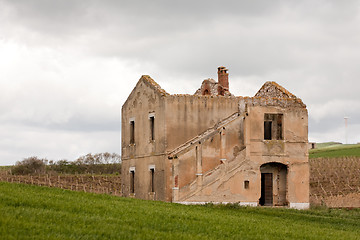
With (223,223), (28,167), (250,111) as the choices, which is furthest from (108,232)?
(28,167)

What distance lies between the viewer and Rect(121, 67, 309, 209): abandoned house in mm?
31453

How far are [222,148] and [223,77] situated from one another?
7195 mm

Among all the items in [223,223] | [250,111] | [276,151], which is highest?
[250,111]

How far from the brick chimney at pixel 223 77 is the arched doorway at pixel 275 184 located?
678 cm

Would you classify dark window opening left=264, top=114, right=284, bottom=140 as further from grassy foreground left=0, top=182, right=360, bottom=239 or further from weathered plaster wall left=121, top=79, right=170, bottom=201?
grassy foreground left=0, top=182, right=360, bottom=239

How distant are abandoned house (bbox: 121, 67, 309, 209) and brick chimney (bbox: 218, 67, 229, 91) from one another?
7.65ft

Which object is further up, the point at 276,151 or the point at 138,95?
the point at 138,95

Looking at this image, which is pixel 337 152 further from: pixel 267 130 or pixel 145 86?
pixel 145 86

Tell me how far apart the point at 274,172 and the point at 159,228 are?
1843cm

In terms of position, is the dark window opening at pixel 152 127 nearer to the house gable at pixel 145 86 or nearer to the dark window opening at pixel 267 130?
the house gable at pixel 145 86

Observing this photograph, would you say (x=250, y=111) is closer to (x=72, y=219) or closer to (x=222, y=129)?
(x=222, y=129)

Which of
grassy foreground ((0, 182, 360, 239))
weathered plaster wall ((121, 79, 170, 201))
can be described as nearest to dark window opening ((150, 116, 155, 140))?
weathered plaster wall ((121, 79, 170, 201))

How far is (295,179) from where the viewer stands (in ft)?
112

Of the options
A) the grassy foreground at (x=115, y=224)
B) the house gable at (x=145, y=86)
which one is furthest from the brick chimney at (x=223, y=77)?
the grassy foreground at (x=115, y=224)
